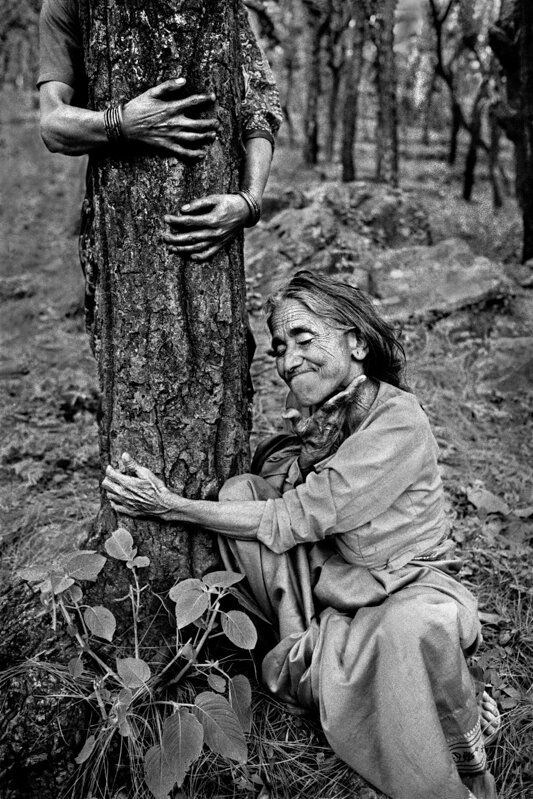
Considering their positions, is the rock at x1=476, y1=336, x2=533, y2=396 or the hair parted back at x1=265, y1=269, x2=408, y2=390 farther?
the rock at x1=476, y1=336, x2=533, y2=396

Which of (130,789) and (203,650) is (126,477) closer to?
(203,650)

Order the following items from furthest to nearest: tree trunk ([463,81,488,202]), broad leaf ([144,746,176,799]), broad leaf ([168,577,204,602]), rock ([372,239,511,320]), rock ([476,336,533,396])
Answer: tree trunk ([463,81,488,202]) → rock ([372,239,511,320]) → rock ([476,336,533,396]) → broad leaf ([168,577,204,602]) → broad leaf ([144,746,176,799])

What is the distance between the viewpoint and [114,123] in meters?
2.14

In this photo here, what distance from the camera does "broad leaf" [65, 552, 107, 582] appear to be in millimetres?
2299

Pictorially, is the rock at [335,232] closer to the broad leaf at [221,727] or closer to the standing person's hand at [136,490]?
the standing person's hand at [136,490]

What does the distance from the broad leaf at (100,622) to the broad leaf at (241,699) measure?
455 millimetres

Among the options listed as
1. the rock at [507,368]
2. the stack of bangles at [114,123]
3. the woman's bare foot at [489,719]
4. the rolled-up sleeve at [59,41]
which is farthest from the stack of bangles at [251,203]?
the rock at [507,368]

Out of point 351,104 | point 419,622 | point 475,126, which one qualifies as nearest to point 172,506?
point 419,622

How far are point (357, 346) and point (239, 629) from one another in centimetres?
112

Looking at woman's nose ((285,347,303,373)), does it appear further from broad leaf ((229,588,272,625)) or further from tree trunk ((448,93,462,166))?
tree trunk ((448,93,462,166))

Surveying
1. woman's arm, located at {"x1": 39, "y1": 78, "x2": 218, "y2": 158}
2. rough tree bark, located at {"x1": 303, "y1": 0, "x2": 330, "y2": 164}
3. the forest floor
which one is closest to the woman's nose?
woman's arm, located at {"x1": 39, "y1": 78, "x2": 218, "y2": 158}

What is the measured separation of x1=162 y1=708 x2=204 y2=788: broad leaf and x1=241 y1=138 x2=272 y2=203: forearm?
184cm

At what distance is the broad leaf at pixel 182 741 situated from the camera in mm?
2051

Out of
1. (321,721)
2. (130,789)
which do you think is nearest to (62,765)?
(130,789)
